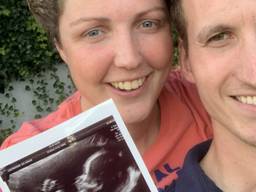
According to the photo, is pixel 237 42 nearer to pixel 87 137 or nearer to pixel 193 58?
pixel 193 58

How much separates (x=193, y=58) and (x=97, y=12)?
390mm

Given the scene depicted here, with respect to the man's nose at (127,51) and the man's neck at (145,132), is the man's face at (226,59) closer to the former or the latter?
the man's nose at (127,51)

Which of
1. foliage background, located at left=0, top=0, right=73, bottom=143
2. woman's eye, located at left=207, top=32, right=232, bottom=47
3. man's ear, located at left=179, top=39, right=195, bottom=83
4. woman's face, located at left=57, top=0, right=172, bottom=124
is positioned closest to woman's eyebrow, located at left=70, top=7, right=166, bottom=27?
woman's face, located at left=57, top=0, right=172, bottom=124

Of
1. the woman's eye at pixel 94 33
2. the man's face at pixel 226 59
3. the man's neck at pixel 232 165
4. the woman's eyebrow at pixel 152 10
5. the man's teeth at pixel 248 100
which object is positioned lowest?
the man's neck at pixel 232 165

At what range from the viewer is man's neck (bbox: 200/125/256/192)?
1.72 m

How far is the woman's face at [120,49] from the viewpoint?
1.97 meters

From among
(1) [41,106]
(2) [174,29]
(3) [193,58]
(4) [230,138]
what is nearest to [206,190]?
(4) [230,138]

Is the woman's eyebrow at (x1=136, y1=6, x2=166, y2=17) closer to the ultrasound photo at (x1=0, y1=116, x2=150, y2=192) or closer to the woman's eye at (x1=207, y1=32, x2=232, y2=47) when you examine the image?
the woman's eye at (x1=207, y1=32, x2=232, y2=47)

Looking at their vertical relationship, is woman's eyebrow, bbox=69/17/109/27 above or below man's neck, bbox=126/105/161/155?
above

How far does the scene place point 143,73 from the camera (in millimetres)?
2076

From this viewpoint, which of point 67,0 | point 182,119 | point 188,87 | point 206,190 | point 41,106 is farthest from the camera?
point 41,106

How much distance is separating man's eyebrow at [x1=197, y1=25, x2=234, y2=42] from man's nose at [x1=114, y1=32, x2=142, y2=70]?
1.15 feet

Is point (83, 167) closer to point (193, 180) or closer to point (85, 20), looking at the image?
point (193, 180)

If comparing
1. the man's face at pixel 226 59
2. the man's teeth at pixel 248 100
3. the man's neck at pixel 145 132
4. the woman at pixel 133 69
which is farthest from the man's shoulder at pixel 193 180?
the man's neck at pixel 145 132
